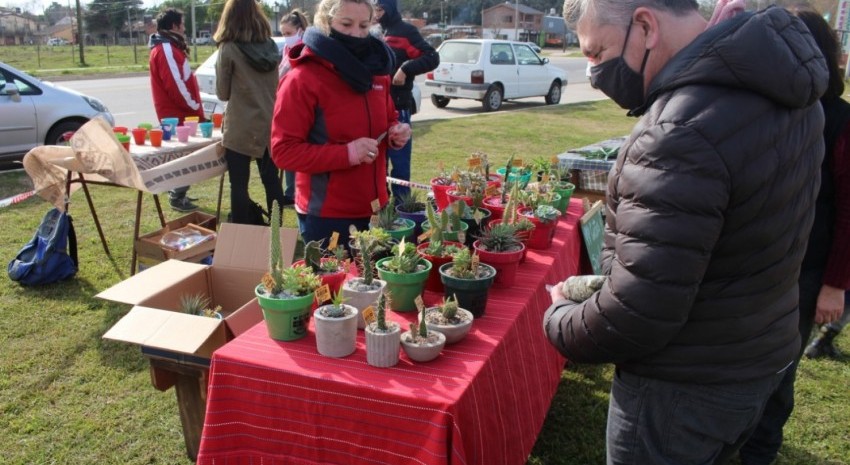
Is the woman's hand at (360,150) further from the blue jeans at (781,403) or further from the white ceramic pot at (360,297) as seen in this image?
the blue jeans at (781,403)

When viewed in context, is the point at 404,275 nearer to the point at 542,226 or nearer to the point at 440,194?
the point at 542,226

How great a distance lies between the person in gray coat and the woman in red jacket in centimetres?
188

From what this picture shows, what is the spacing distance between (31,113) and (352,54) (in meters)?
6.25

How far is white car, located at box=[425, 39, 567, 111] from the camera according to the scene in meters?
12.7

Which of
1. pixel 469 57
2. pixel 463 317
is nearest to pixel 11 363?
pixel 463 317

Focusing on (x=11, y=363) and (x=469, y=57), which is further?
(x=469, y=57)

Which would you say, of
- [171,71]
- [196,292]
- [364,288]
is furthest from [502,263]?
[171,71]

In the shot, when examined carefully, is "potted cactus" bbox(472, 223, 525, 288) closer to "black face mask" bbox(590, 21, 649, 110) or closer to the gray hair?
"black face mask" bbox(590, 21, 649, 110)

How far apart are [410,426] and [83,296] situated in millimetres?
3155

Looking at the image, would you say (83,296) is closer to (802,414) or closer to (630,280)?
(630,280)

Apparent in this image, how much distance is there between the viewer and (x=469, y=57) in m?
12.8

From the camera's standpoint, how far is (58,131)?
7.35 metres

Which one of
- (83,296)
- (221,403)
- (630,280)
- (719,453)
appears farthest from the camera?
(83,296)

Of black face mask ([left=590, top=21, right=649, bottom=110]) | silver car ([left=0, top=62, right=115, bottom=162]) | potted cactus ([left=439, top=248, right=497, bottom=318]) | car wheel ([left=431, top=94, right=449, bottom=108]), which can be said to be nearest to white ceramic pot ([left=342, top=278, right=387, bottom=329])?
potted cactus ([left=439, top=248, right=497, bottom=318])
